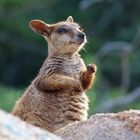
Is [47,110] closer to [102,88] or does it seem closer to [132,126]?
[132,126]

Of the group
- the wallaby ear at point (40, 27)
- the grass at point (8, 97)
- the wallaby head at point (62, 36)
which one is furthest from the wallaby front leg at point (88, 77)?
the grass at point (8, 97)

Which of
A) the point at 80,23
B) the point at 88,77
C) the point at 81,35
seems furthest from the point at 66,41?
the point at 80,23

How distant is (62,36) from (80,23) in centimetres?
1562

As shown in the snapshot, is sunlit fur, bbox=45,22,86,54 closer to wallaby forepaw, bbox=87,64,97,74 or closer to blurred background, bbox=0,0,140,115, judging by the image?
wallaby forepaw, bbox=87,64,97,74

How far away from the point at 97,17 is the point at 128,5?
103 cm

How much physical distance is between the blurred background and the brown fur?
13750 mm

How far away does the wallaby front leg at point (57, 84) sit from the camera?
9.56 meters

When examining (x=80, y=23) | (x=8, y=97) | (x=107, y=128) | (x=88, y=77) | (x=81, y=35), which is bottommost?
(x=107, y=128)

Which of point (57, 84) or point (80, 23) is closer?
point (57, 84)

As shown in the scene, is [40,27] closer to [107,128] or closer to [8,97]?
[107,128]

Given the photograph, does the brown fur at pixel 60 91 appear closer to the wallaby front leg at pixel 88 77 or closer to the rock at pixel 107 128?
the wallaby front leg at pixel 88 77

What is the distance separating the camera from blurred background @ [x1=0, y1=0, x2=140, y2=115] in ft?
84.4

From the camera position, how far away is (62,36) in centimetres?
1036

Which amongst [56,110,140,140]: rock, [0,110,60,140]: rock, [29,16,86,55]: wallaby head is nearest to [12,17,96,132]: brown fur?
[29,16,86,55]: wallaby head
